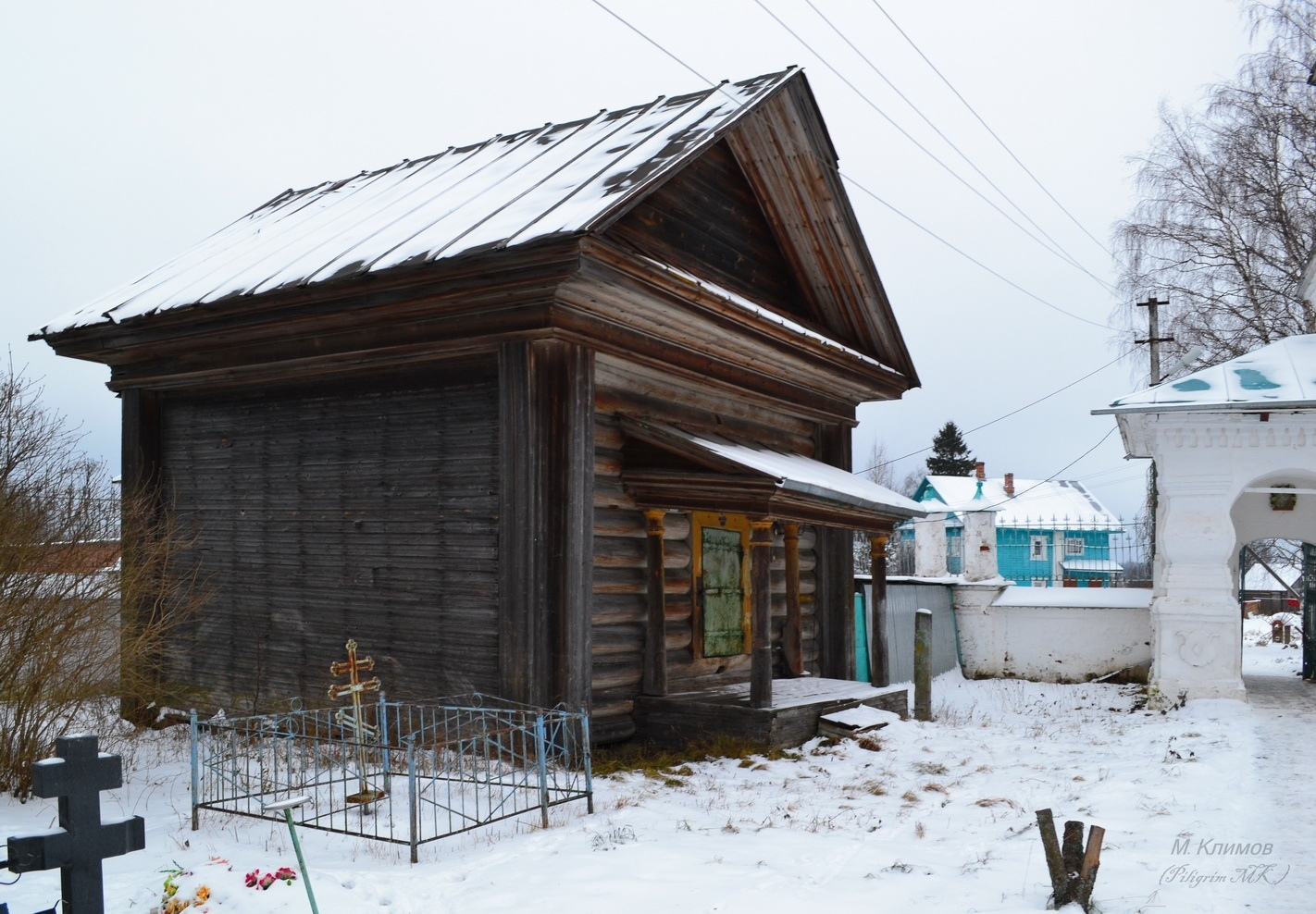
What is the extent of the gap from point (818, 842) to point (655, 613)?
3628 millimetres

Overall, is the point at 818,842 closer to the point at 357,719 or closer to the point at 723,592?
the point at 357,719

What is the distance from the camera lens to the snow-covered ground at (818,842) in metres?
5.23

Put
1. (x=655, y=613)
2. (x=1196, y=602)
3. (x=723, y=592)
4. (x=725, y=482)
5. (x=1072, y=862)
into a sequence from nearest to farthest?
(x=1072, y=862) → (x=725, y=482) → (x=655, y=613) → (x=723, y=592) → (x=1196, y=602)

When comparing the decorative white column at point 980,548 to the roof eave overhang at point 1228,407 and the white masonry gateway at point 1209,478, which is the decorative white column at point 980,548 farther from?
the roof eave overhang at point 1228,407

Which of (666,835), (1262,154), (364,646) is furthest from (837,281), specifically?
(1262,154)

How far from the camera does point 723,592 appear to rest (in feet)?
35.8

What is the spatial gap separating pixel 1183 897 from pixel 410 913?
359 cm

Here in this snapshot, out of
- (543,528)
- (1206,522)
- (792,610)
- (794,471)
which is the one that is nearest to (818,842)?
(543,528)

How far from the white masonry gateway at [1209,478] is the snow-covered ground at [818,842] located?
2584 millimetres

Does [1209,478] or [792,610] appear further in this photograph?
[1209,478]

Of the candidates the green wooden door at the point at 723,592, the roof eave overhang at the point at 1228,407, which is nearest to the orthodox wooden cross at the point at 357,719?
the green wooden door at the point at 723,592

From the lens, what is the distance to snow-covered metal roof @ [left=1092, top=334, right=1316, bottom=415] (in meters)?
12.1

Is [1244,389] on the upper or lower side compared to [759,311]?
lower

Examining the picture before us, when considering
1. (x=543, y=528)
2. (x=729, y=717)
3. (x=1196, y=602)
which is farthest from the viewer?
(x=1196, y=602)
